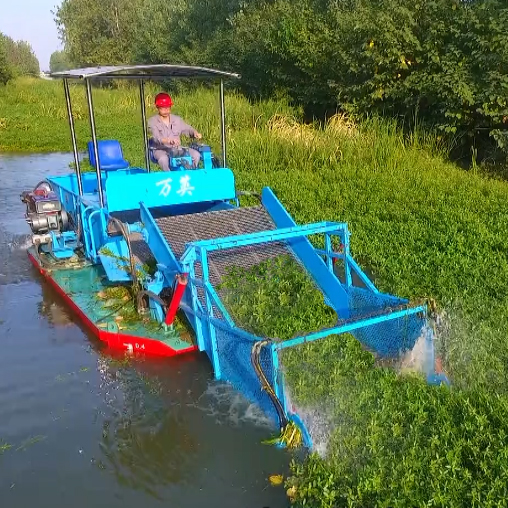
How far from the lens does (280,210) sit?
222 inches

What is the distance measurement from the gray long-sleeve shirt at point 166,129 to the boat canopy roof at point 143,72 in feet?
2.39

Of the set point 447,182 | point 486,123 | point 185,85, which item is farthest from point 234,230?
point 185,85

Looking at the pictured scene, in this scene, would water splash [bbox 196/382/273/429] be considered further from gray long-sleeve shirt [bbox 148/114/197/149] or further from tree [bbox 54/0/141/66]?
tree [bbox 54/0/141/66]

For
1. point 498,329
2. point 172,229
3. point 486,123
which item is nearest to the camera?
point 498,329

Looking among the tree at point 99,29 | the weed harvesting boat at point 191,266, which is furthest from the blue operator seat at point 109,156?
the tree at point 99,29

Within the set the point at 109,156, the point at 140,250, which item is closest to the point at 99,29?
the point at 109,156

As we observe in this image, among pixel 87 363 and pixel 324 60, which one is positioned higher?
pixel 324 60

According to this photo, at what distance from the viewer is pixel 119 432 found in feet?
13.1

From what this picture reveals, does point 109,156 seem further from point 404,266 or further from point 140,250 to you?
point 404,266

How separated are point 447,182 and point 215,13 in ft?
67.8

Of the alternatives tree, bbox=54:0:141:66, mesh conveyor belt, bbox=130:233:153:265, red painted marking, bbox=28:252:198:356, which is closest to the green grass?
red painted marking, bbox=28:252:198:356

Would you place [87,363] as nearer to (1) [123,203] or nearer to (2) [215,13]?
(1) [123,203]

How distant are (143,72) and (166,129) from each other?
1002mm

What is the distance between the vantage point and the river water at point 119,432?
135 inches
